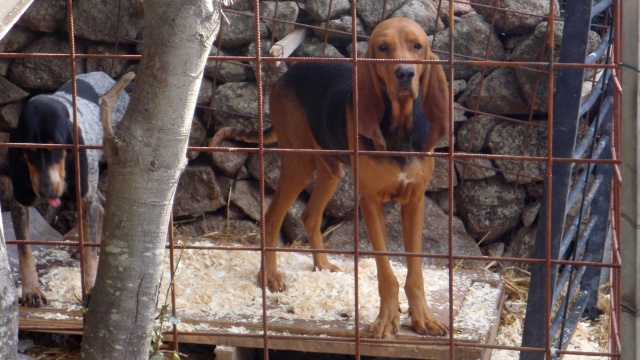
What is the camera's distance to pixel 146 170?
2.47 m

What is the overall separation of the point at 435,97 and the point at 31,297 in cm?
251

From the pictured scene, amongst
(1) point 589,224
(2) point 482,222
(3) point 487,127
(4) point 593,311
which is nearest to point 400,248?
(2) point 482,222

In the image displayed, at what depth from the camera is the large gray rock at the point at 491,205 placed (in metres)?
6.09

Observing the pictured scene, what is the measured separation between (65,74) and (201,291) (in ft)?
8.51

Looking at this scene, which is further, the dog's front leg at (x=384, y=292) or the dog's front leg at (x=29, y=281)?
the dog's front leg at (x=29, y=281)

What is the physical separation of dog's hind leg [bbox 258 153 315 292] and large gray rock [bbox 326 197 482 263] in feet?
4.01

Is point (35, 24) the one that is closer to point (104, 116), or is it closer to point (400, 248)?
point (400, 248)

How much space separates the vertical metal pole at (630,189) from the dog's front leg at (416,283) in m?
1.36

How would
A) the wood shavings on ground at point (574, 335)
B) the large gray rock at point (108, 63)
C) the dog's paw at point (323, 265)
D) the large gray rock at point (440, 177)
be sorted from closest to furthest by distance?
the wood shavings on ground at point (574, 335), the dog's paw at point (323, 265), the large gray rock at point (440, 177), the large gray rock at point (108, 63)

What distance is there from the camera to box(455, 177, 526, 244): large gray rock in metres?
6.09

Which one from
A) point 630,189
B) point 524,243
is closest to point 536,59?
point 524,243

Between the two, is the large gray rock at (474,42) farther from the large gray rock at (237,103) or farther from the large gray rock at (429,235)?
the large gray rock at (237,103)

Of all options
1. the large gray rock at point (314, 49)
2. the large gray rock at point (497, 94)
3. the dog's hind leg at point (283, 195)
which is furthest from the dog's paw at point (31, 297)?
the large gray rock at point (497, 94)

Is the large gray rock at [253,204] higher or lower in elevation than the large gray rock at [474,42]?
lower
